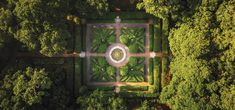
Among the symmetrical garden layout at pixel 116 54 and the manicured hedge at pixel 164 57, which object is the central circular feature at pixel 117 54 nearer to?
the symmetrical garden layout at pixel 116 54

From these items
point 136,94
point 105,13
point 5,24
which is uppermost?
point 105,13

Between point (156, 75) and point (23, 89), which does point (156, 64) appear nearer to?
point (156, 75)

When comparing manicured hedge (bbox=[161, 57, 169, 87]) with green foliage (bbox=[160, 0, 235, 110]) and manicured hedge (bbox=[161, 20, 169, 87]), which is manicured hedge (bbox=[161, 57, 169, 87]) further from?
green foliage (bbox=[160, 0, 235, 110])

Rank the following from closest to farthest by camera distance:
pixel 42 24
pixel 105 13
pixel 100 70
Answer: pixel 42 24 < pixel 105 13 < pixel 100 70

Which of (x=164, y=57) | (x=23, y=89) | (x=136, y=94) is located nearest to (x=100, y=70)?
(x=136, y=94)

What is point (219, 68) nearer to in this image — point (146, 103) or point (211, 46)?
point (211, 46)

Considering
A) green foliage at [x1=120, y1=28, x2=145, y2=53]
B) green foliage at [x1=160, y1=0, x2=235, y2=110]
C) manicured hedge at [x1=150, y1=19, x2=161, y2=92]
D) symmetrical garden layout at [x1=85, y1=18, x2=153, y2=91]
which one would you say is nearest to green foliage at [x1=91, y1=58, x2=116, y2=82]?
symmetrical garden layout at [x1=85, y1=18, x2=153, y2=91]

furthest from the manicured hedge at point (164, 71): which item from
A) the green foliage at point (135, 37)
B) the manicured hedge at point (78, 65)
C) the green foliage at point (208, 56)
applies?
the manicured hedge at point (78, 65)
